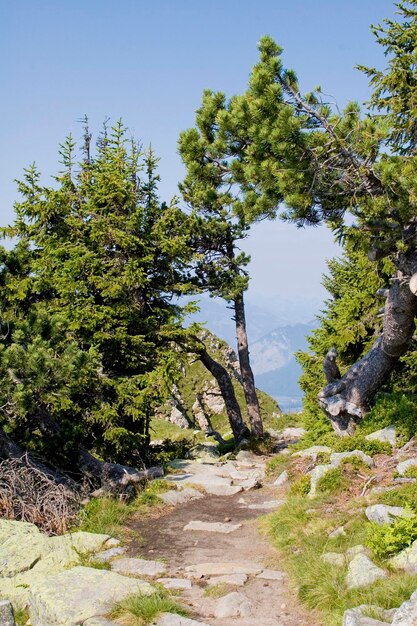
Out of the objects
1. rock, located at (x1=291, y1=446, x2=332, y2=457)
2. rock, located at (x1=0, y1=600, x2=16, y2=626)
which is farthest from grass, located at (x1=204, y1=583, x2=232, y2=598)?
rock, located at (x1=291, y1=446, x2=332, y2=457)

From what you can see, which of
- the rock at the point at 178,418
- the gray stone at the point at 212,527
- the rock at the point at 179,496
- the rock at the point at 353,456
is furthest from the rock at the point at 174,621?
the rock at the point at 178,418

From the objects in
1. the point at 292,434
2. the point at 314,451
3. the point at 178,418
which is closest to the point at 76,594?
the point at 314,451

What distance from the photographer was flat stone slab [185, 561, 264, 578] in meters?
10.3

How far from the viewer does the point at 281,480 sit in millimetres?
17234

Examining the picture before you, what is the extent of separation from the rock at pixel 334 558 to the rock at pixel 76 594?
9.53ft

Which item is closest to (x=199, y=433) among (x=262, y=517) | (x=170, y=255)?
(x=170, y=255)

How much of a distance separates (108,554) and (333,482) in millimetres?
5306

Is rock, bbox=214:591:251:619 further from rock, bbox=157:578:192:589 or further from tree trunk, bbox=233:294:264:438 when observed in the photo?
tree trunk, bbox=233:294:264:438

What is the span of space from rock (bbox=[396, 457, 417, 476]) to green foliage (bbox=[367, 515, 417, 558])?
157 inches

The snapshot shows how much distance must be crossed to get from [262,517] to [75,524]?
436 centimetres

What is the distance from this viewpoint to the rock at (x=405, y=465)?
516 inches

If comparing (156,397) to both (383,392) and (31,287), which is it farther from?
(383,392)

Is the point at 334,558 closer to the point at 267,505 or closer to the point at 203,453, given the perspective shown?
the point at 267,505

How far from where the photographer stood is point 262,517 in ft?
44.7
